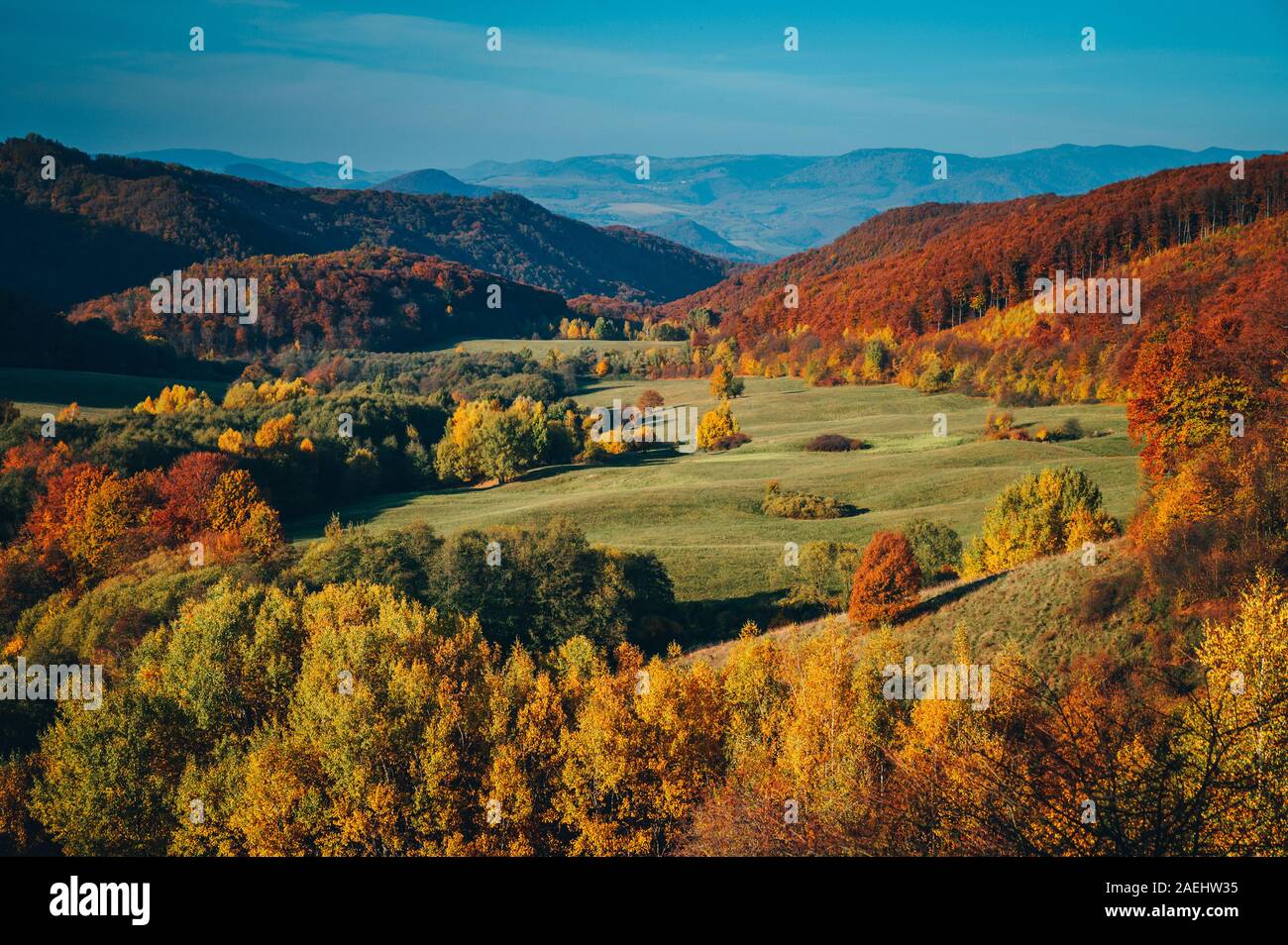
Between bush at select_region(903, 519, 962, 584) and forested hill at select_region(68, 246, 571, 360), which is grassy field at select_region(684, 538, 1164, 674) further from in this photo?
forested hill at select_region(68, 246, 571, 360)

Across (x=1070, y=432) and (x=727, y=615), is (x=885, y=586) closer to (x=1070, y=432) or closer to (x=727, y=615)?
(x=727, y=615)

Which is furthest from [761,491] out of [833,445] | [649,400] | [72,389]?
[72,389]

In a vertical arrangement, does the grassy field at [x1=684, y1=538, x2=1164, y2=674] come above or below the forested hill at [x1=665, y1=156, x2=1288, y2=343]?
below

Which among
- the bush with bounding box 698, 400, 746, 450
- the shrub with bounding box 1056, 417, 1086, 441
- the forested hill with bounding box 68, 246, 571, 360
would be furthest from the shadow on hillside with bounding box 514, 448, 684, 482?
the forested hill with bounding box 68, 246, 571, 360

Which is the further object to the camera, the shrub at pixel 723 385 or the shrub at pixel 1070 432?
the shrub at pixel 723 385

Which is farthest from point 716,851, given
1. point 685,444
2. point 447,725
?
point 685,444

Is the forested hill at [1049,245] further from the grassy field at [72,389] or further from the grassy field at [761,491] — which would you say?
the grassy field at [72,389]

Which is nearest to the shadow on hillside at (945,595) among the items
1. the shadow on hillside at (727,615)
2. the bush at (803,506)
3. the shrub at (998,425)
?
the shadow on hillside at (727,615)
